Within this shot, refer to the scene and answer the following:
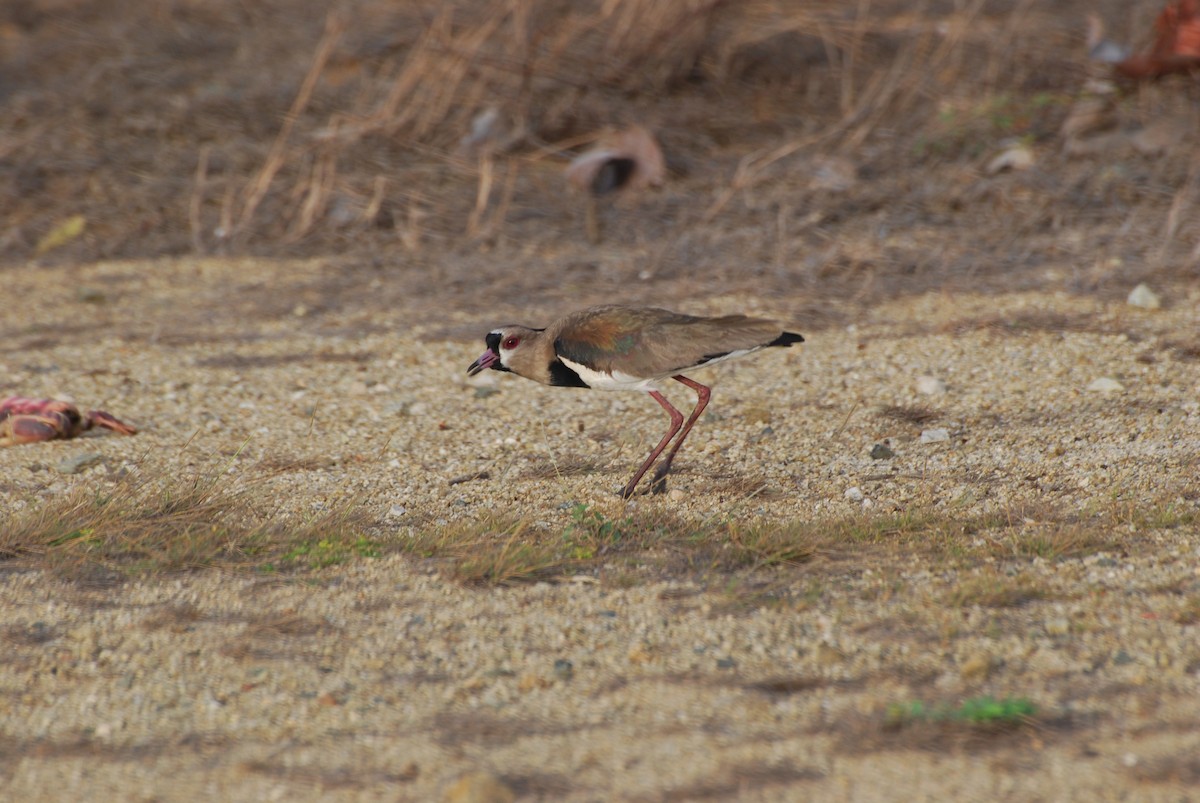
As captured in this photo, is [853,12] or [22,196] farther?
[853,12]

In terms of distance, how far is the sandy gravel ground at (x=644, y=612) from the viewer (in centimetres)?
310

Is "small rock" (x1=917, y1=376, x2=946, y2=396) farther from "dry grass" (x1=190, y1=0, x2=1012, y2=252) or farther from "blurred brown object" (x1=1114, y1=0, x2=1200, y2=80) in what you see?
"blurred brown object" (x1=1114, y1=0, x2=1200, y2=80)

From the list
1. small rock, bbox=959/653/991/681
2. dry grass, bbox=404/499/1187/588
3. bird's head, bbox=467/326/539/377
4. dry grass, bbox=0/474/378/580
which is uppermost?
bird's head, bbox=467/326/539/377

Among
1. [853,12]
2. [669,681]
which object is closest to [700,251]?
[853,12]

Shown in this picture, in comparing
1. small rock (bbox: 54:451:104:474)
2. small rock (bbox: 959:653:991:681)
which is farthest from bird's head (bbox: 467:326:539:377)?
small rock (bbox: 959:653:991:681)

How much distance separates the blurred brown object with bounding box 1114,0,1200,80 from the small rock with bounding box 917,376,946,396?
4.59 metres

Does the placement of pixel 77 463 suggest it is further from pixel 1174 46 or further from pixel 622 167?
pixel 1174 46

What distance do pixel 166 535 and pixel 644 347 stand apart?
6.32 feet

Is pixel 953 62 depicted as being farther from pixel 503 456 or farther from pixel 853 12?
pixel 503 456

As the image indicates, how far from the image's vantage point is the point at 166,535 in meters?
4.48

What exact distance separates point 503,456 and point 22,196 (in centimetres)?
583

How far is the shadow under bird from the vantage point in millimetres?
4879

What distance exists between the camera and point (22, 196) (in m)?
9.35

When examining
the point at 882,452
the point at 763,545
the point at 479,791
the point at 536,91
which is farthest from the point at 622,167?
the point at 479,791
